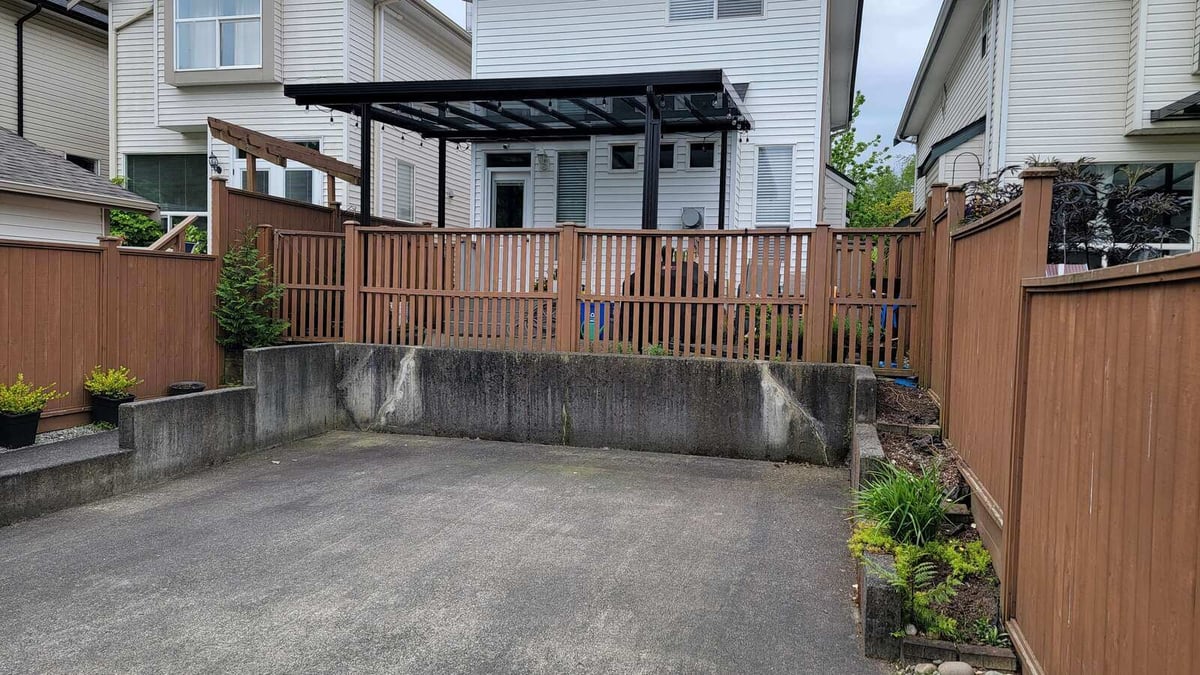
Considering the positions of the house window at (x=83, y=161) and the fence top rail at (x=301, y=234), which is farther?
the house window at (x=83, y=161)

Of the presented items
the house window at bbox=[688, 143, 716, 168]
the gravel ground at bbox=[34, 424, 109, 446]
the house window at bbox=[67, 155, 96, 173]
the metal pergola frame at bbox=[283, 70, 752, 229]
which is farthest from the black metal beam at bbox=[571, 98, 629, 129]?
the house window at bbox=[67, 155, 96, 173]

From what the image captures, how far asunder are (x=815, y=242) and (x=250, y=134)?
781 centimetres

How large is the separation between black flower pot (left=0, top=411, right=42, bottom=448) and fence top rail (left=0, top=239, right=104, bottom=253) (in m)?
1.42

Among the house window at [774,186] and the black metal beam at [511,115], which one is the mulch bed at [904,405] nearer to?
the house window at [774,186]

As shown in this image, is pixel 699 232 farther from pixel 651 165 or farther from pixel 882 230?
pixel 651 165

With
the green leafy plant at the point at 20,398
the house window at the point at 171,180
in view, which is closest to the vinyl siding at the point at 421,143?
the house window at the point at 171,180

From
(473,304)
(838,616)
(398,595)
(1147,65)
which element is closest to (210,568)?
(398,595)

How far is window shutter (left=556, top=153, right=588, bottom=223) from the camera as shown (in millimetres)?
13273

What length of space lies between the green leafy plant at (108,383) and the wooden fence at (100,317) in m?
0.07

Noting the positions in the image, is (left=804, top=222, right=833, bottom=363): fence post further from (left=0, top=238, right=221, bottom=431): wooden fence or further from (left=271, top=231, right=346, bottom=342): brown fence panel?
(left=0, top=238, right=221, bottom=431): wooden fence

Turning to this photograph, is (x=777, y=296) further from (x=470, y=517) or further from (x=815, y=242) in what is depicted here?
(x=470, y=517)

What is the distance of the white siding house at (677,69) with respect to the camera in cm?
1191

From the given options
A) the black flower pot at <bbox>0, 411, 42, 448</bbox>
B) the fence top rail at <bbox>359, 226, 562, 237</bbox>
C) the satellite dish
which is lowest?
the black flower pot at <bbox>0, 411, 42, 448</bbox>

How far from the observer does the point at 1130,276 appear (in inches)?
83.9
